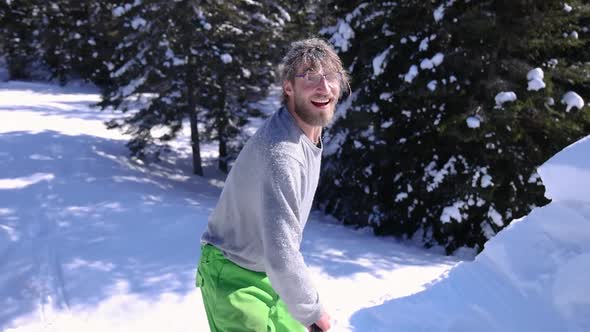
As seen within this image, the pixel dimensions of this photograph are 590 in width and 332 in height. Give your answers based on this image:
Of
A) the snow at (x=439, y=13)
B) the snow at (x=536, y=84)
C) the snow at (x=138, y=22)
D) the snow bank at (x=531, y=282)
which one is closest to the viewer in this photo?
the snow bank at (x=531, y=282)

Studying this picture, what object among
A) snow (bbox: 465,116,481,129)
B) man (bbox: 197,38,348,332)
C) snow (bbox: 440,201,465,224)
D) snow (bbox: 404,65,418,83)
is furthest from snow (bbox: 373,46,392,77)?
man (bbox: 197,38,348,332)

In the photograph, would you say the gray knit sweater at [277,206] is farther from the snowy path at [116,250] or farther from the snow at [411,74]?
the snow at [411,74]

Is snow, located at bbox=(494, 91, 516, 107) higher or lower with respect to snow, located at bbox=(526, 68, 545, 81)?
lower

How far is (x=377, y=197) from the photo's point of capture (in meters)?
9.27

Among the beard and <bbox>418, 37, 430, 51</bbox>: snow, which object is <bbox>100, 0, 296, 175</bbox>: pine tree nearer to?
<bbox>418, 37, 430, 51</bbox>: snow

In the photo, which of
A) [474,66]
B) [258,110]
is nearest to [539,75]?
[474,66]

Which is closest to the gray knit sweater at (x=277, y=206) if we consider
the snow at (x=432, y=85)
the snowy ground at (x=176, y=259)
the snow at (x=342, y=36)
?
the snowy ground at (x=176, y=259)

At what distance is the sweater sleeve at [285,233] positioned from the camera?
1.67m

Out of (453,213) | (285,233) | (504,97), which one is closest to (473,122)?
(504,97)

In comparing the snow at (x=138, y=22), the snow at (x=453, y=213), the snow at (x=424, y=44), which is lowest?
the snow at (x=453, y=213)

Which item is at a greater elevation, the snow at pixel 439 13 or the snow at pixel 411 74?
the snow at pixel 439 13

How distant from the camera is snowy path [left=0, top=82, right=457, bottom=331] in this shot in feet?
15.9

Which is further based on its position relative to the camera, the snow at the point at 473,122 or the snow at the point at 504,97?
the snow at the point at 473,122

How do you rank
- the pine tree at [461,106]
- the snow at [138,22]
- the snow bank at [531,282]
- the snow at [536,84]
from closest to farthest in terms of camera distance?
the snow bank at [531,282]
the snow at [536,84]
the pine tree at [461,106]
the snow at [138,22]
